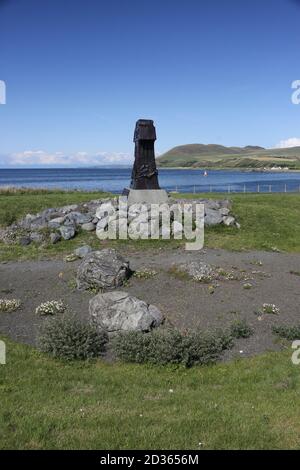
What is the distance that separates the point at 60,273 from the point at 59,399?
848 cm

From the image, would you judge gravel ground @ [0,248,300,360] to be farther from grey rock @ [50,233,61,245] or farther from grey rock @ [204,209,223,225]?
grey rock @ [204,209,223,225]

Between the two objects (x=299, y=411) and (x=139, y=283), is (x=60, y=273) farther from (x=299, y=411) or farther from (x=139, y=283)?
(x=299, y=411)

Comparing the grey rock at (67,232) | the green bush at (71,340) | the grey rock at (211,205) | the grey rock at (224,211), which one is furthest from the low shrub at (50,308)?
the grey rock at (211,205)

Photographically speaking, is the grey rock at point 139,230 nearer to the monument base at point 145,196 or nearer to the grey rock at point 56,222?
the grey rock at point 56,222

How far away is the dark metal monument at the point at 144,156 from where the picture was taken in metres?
26.7

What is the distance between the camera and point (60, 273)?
55.1 feet

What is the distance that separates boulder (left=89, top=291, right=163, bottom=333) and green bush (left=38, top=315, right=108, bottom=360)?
19.0 inches

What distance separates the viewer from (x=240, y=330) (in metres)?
12.1

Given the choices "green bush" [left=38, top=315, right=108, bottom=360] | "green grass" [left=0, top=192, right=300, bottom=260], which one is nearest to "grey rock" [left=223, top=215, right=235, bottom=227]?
"green grass" [left=0, top=192, right=300, bottom=260]

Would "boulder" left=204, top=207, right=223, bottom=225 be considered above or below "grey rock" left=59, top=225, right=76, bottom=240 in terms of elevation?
above

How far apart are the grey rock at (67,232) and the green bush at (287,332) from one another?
487 inches

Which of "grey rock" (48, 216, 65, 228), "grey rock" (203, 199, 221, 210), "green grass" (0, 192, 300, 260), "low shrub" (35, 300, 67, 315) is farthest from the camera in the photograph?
"grey rock" (203, 199, 221, 210)

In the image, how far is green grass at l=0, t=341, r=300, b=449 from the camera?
7.18m
